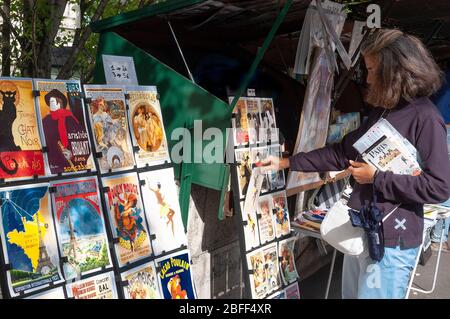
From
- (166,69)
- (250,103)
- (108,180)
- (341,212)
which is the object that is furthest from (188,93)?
(341,212)

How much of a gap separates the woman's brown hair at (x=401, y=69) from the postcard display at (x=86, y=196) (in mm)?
1349

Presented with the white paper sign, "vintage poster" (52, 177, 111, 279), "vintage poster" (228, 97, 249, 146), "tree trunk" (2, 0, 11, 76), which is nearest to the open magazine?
"vintage poster" (228, 97, 249, 146)

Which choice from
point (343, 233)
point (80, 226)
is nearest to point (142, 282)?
point (80, 226)

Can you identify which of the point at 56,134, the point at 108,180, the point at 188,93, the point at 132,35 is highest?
the point at 132,35

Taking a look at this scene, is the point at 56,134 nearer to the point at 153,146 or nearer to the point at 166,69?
the point at 153,146

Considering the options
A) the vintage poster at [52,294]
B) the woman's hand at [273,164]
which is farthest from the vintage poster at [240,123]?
the vintage poster at [52,294]

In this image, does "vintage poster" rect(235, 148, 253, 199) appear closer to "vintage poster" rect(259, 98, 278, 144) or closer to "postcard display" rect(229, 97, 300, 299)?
"postcard display" rect(229, 97, 300, 299)

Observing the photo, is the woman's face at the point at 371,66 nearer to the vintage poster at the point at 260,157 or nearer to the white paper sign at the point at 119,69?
the vintage poster at the point at 260,157

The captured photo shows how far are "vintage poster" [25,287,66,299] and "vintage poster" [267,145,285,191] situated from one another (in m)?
1.69

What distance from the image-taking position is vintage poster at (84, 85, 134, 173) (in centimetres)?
236

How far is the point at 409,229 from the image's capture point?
7.17 feet

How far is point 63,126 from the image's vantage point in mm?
2225

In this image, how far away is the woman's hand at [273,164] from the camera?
9.96 ft

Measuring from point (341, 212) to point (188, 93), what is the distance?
1275 mm
